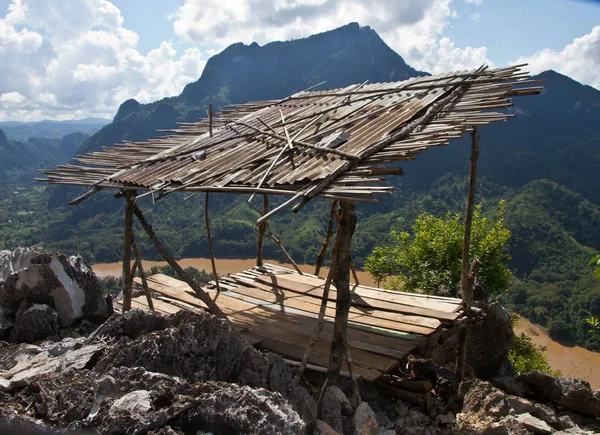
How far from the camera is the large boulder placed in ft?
16.5

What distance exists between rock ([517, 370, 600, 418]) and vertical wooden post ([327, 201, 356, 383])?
2135 mm

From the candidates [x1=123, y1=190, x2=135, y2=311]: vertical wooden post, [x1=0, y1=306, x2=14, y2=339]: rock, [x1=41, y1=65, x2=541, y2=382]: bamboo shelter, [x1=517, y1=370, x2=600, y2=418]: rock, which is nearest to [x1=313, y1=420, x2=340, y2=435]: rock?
[x1=41, y1=65, x2=541, y2=382]: bamboo shelter

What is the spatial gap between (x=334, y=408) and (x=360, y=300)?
2.66m

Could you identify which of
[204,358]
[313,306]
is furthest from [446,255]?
[204,358]

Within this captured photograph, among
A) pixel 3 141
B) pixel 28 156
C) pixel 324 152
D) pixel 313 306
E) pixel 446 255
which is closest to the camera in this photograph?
pixel 324 152

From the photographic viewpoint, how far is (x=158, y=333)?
10.9 ft

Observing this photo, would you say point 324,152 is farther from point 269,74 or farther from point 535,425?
point 269,74

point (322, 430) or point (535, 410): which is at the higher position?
point (322, 430)

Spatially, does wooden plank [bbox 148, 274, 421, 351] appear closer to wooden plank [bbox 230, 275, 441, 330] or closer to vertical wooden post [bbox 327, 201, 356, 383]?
wooden plank [bbox 230, 275, 441, 330]

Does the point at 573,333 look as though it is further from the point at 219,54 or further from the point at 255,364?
the point at 219,54

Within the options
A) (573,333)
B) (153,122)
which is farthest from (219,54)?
(573,333)

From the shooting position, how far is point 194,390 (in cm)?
278

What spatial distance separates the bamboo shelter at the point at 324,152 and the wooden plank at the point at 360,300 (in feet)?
1.19

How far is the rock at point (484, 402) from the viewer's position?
3.89 m
